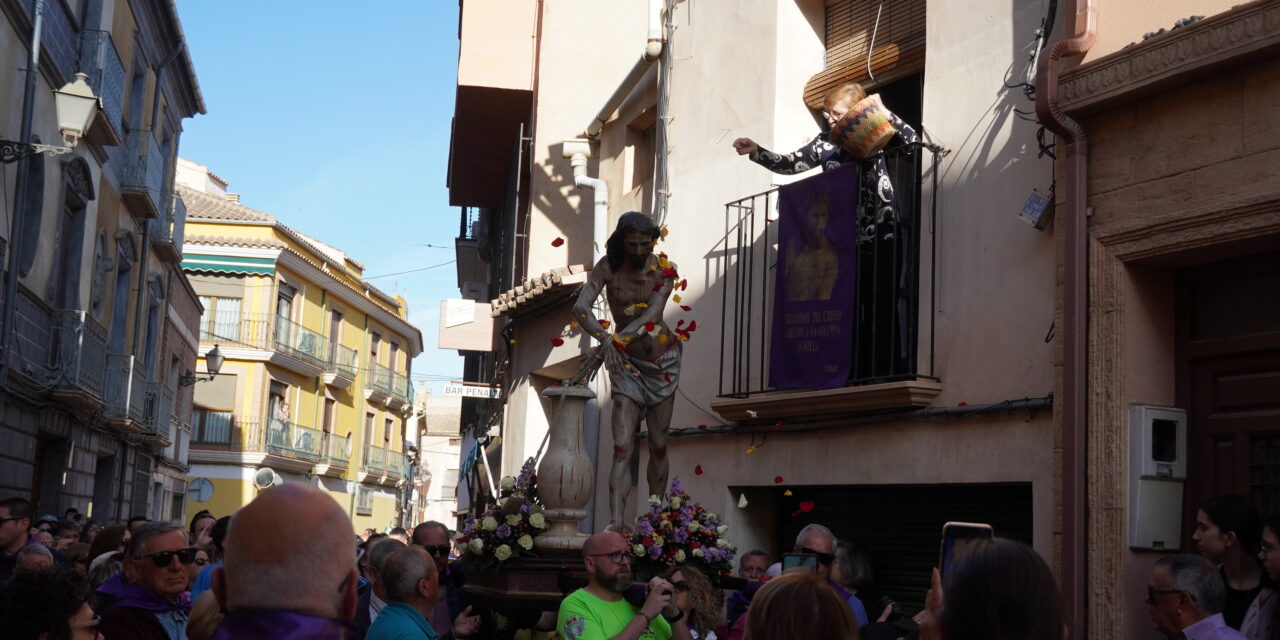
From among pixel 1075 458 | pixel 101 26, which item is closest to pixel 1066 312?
pixel 1075 458

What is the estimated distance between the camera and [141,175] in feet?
66.0

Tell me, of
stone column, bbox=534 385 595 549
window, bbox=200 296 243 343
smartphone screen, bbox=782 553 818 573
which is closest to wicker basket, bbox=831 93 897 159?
stone column, bbox=534 385 595 549

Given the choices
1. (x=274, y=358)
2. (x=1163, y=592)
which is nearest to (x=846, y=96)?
(x=1163, y=592)

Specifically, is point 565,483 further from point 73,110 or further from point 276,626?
point 73,110

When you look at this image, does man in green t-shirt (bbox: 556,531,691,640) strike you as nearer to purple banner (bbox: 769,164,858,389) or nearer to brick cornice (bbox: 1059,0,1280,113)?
brick cornice (bbox: 1059,0,1280,113)

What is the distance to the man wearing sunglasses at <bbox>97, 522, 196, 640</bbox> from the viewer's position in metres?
4.50

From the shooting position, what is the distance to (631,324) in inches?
328

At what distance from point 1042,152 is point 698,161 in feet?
14.8

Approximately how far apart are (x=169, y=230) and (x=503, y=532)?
19317 mm

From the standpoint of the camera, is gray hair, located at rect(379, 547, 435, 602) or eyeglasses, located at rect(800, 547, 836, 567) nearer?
gray hair, located at rect(379, 547, 435, 602)

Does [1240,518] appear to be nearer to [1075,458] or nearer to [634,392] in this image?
[1075,458]

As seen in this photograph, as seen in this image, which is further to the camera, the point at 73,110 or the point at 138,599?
the point at 73,110

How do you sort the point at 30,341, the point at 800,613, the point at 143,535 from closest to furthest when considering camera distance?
the point at 800,613 → the point at 143,535 → the point at 30,341

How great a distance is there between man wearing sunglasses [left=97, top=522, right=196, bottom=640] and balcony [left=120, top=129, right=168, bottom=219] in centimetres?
1614
